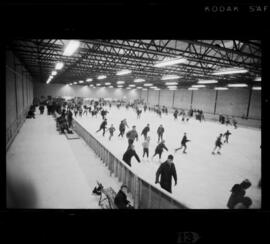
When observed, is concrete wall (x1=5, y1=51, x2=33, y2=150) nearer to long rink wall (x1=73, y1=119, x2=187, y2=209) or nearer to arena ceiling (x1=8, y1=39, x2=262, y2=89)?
arena ceiling (x1=8, y1=39, x2=262, y2=89)

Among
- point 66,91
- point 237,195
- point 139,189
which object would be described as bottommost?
→ point 139,189

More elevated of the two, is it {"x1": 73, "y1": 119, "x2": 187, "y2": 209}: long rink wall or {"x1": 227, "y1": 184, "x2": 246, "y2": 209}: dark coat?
{"x1": 227, "y1": 184, "x2": 246, "y2": 209}: dark coat

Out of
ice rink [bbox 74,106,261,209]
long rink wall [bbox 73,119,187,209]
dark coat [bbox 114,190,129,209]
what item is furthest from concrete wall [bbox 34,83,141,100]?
dark coat [bbox 114,190,129,209]

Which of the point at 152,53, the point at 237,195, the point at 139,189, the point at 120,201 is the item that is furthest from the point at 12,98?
the point at 237,195

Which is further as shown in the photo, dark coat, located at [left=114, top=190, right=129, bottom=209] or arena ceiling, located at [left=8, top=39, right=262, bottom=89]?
arena ceiling, located at [left=8, top=39, right=262, bottom=89]

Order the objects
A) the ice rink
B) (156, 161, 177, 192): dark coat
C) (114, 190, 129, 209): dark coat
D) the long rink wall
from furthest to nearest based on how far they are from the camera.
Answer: the ice rink → (156, 161, 177, 192): dark coat → (114, 190, 129, 209): dark coat → the long rink wall

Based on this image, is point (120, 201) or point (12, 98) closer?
point (120, 201)

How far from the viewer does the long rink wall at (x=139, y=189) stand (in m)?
3.74

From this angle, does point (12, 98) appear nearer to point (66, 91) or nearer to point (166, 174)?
point (166, 174)

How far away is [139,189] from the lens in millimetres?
5000

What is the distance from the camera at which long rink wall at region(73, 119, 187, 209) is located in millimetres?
3740
